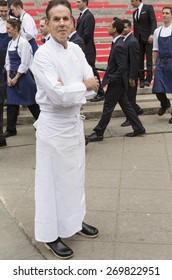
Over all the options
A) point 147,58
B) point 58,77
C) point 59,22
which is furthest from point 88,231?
point 147,58

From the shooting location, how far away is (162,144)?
593 centimetres

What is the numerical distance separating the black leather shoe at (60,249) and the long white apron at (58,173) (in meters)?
0.07

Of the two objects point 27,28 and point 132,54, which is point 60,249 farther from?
point 27,28

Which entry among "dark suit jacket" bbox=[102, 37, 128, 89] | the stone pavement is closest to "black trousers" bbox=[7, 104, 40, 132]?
the stone pavement

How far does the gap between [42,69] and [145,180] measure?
224 centimetres

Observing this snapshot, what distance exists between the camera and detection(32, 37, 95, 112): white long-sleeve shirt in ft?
9.24

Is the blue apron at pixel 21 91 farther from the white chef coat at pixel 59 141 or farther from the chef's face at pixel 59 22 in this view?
the chef's face at pixel 59 22

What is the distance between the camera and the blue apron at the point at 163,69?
664 cm

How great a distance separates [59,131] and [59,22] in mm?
778

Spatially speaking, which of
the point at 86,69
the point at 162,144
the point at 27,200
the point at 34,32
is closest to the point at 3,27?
the point at 34,32

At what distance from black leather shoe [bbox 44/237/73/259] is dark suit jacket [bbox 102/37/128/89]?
10.5 ft

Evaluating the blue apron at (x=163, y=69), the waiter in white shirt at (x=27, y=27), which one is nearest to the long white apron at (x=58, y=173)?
the blue apron at (x=163, y=69)

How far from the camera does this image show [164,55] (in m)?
6.70

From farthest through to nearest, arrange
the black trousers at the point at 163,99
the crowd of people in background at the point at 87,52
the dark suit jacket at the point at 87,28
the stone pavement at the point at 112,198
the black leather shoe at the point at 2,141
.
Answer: the dark suit jacket at the point at 87,28
the black trousers at the point at 163,99
the crowd of people in background at the point at 87,52
the black leather shoe at the point at 2,141
the stone pavement at the point at 112,198
